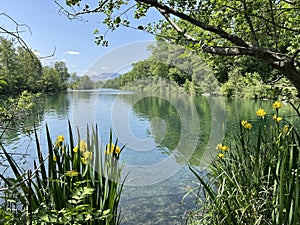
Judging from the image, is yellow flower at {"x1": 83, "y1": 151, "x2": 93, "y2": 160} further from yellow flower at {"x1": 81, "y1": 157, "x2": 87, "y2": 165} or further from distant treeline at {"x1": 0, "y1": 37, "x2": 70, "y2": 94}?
distant treeline at {"x1": 0, "y1": 37, "x2": 70, "y2": 94}

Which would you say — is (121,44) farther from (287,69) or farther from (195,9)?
(287,69)

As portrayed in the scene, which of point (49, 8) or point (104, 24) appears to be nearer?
point (49, 8)

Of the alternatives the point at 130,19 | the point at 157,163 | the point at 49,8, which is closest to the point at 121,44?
the point at 130,19

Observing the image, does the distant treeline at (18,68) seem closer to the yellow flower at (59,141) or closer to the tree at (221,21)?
the yellow flower at (59,141)

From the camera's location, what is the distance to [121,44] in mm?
2568

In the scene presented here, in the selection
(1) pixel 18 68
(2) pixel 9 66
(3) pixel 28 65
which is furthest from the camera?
(2) pixel 9 66

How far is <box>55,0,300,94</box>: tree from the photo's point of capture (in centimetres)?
201

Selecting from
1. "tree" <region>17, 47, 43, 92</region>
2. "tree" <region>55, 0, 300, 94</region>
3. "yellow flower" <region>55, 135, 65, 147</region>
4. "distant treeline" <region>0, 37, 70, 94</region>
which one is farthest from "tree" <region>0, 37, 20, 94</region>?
"tree" <region>55, 0, 300, 94</region>

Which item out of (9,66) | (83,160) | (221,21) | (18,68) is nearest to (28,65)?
(83,160)

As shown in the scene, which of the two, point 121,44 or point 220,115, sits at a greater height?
point 121,44

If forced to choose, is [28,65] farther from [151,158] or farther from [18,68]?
[18,68]

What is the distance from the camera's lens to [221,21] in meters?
2.81

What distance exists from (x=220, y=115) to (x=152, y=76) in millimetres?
11316

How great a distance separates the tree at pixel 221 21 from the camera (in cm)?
201
